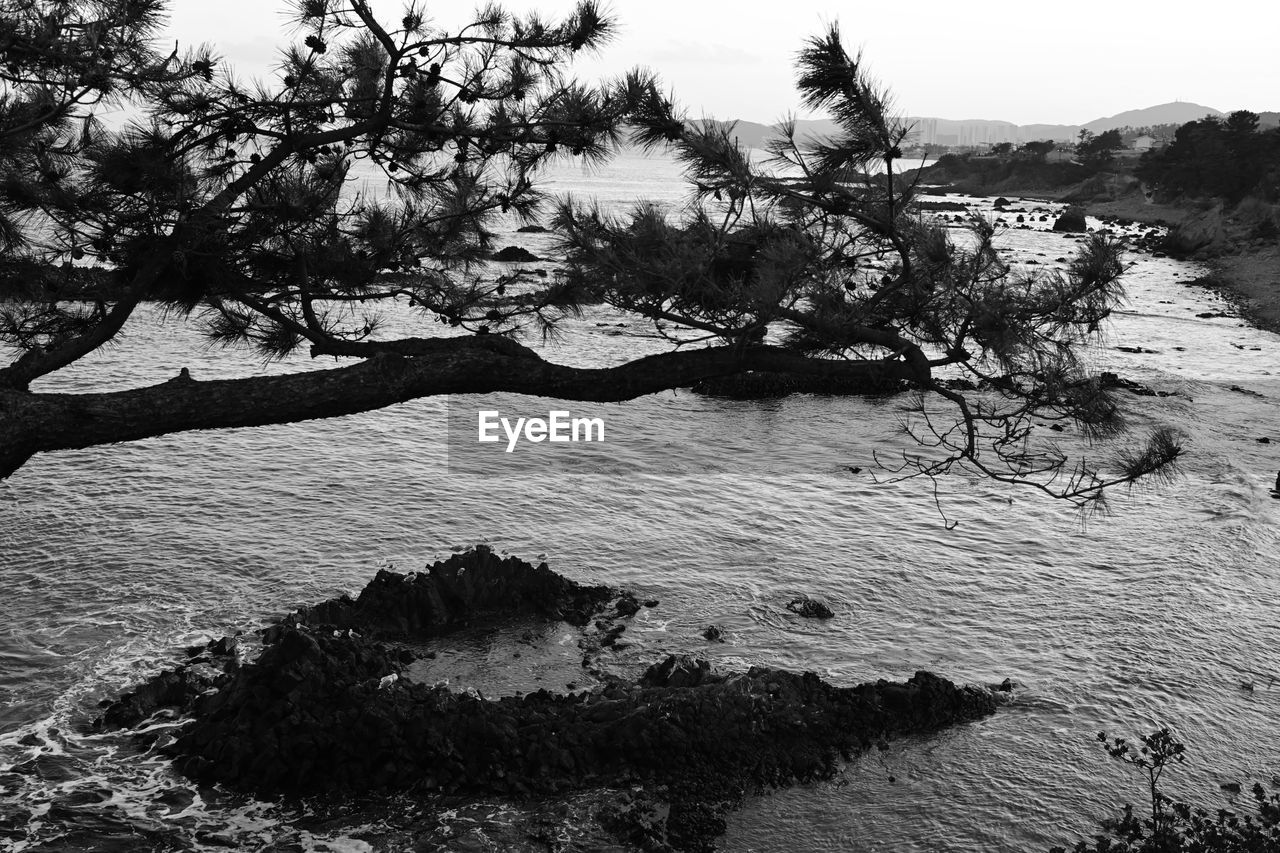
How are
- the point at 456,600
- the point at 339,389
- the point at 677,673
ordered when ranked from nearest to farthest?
the point at 339,389
the point at 677,673
the point at 456,600

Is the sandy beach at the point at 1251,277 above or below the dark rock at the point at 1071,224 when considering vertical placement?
below

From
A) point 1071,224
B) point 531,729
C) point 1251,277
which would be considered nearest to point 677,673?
point 531,729

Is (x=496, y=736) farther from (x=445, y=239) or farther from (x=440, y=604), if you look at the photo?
(x=445, y=239)

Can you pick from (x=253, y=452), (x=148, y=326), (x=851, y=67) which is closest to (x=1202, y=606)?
(x=851, y=67)

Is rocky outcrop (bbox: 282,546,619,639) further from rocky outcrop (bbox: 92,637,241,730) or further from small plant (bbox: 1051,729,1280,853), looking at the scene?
small plant (bbox: 1051,729,1280,853)

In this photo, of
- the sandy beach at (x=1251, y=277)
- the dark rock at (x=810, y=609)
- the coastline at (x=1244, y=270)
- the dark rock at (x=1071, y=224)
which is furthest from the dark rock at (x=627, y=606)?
the dark rock at (x=1071, y=224)

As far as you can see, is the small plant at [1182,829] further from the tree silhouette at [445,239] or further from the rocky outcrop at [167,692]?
the rocky outcrop at [167,692]

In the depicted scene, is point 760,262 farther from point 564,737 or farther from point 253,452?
point 253,452
